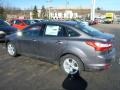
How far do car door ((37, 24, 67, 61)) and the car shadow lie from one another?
0.92 metres

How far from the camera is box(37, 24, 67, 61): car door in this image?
7.37 meters

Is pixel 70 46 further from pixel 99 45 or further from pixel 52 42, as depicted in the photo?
pixel 99 45

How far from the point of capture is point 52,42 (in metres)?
7.53

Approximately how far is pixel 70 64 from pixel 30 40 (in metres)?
1.89

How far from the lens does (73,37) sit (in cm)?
713

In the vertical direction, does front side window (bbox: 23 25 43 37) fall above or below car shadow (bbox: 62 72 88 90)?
above

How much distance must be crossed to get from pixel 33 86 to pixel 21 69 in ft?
5.83

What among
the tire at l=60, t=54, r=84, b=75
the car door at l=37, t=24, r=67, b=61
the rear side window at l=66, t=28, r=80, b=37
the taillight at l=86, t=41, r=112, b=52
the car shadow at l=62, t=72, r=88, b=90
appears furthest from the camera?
the car door at l=37, t=24, r=67, b=61

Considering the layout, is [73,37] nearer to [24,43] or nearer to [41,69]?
[41,69]

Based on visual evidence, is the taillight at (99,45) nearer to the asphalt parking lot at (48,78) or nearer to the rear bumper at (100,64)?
the rear bumper at (100,64)

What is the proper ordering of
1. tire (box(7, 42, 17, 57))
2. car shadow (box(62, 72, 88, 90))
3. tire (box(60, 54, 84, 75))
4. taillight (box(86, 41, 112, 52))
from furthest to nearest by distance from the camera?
tire (box(7, 42, 17, 57)) < tire (box(60, 54, 84, 75)) < taillight (box(86, 41, 112, 52)) < car shadow (box(62, 72, 88, 90))

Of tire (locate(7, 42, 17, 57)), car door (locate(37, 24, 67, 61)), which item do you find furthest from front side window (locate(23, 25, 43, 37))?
tire (locate(7, 42, 17, 57))

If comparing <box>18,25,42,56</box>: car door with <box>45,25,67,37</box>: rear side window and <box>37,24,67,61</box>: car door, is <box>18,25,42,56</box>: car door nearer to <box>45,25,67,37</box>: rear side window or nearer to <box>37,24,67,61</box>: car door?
<box>37,24,67,61</box>: car door

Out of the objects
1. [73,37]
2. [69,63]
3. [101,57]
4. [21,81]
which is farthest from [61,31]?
[21,81]
